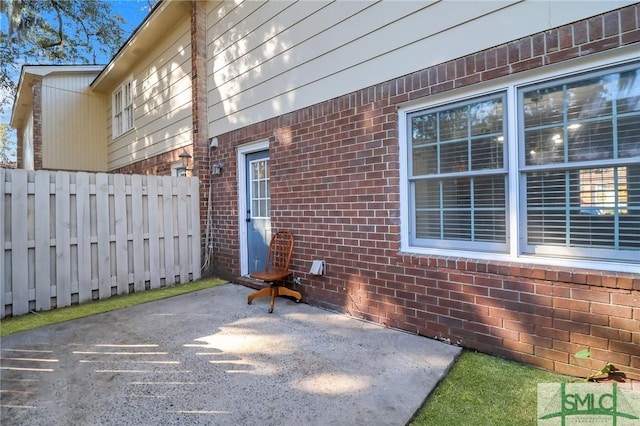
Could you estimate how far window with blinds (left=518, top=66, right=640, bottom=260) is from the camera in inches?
88.1

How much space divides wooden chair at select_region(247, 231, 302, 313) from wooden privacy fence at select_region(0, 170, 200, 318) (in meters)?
1.90

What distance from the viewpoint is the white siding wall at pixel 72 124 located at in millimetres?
9980

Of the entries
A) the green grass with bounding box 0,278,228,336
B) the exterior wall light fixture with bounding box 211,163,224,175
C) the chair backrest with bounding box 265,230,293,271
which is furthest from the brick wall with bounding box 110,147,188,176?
the chair backrest with bounding box 265,230,293,271

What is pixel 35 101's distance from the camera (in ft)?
32.0

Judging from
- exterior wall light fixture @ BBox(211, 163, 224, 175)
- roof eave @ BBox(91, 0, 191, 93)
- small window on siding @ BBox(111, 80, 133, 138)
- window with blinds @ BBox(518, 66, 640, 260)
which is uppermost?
roof eave @ BBox(91, 0, 191, 93)

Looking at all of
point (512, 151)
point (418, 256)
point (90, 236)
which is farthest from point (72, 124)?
point (512, 151)

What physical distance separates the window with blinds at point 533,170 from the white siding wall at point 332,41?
0.47 m

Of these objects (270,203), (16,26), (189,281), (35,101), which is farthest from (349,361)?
(16,26)

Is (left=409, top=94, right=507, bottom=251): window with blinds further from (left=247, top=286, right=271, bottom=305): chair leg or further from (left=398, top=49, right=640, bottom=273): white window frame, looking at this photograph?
(left=247, top=286, right=271, bottom=305): chair leg

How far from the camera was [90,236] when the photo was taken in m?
4.58

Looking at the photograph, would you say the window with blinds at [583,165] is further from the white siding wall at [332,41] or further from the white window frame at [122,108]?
the white window frame at [122,108]

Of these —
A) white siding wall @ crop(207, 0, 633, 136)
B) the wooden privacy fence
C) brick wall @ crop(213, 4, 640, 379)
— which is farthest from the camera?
the wooden privacy fence

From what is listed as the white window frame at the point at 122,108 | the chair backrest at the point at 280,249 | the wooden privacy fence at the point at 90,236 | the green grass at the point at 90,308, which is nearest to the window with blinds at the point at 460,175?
the chair backrest at the point at 280,249

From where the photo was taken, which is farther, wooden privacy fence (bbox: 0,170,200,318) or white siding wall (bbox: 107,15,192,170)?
white siding wall (bbox: 107,15,192,170)
